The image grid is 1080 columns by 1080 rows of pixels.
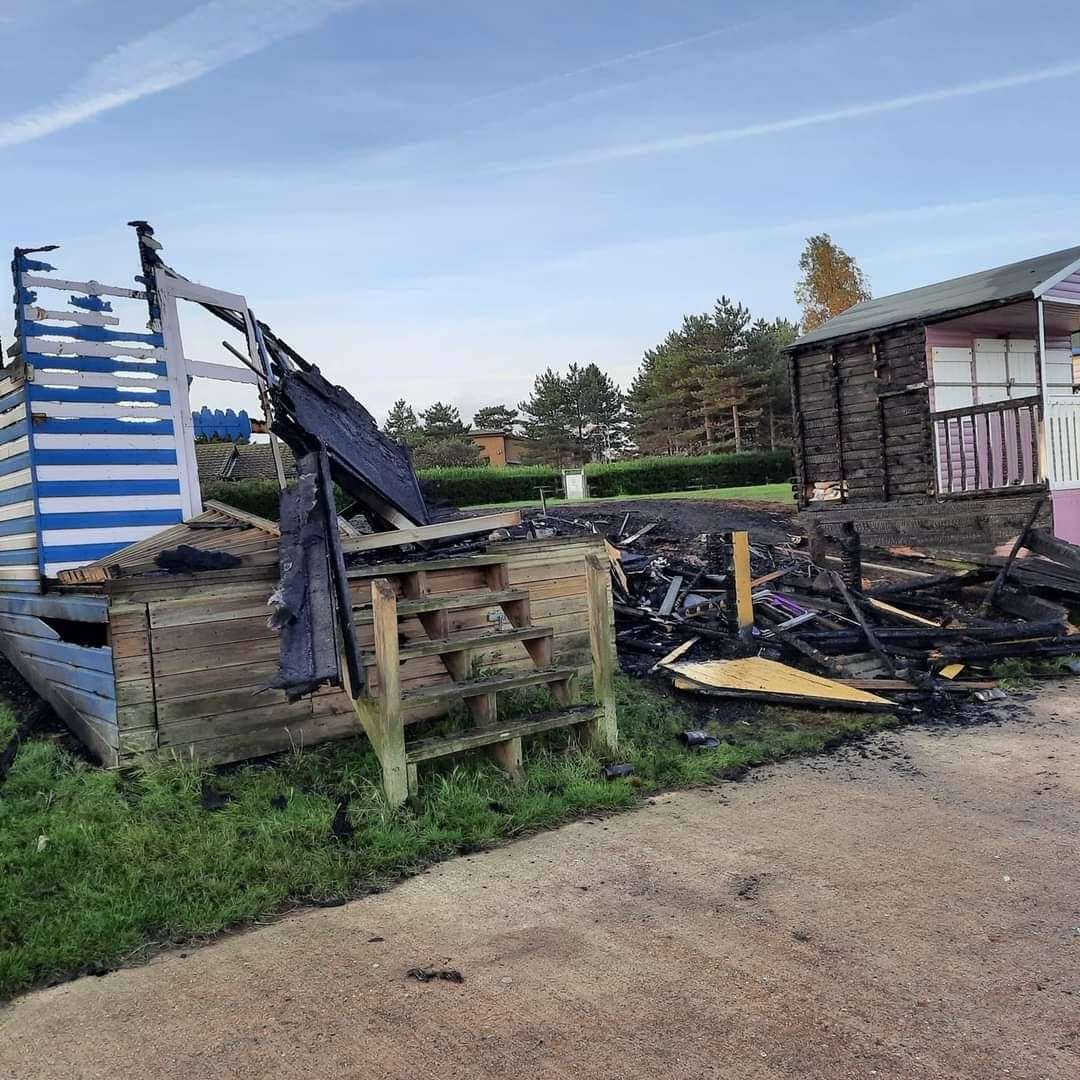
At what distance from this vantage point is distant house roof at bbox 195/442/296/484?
88.2 ft

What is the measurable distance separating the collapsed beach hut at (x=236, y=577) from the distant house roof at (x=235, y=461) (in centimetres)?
2046

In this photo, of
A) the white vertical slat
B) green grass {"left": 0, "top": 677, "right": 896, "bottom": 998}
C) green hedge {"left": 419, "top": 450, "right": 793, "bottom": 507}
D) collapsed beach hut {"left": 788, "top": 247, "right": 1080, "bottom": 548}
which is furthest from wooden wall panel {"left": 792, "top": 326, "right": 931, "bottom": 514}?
green hedge {"left": 419, "top": 450, "right": 793, "bottom": 507}

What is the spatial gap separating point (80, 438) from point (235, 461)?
74.2 ft

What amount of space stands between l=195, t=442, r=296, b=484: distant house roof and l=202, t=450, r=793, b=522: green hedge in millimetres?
5366

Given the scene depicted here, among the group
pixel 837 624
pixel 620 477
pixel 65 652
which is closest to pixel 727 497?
pixel 620 477

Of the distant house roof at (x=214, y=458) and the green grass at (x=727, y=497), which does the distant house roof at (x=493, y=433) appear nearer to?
the distant house roof at (x=214, y=458)

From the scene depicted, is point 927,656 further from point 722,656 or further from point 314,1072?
point 314,1072

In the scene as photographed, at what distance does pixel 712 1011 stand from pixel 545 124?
12781 mm

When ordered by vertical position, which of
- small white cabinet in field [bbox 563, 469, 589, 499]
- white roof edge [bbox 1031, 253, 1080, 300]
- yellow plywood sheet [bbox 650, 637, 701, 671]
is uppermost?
white roof edge [bbox 1031, 253, 1080, 300]

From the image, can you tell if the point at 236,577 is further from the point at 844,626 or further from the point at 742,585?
the point at 844,626

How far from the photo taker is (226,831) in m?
4.29

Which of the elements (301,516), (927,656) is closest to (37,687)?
(301,516)

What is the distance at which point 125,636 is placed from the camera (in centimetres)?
495

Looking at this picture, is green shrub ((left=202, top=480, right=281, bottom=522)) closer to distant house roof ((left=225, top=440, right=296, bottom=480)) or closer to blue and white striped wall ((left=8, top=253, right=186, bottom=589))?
distant house roof ((left=225, top=440, right=296, bottom=480))
